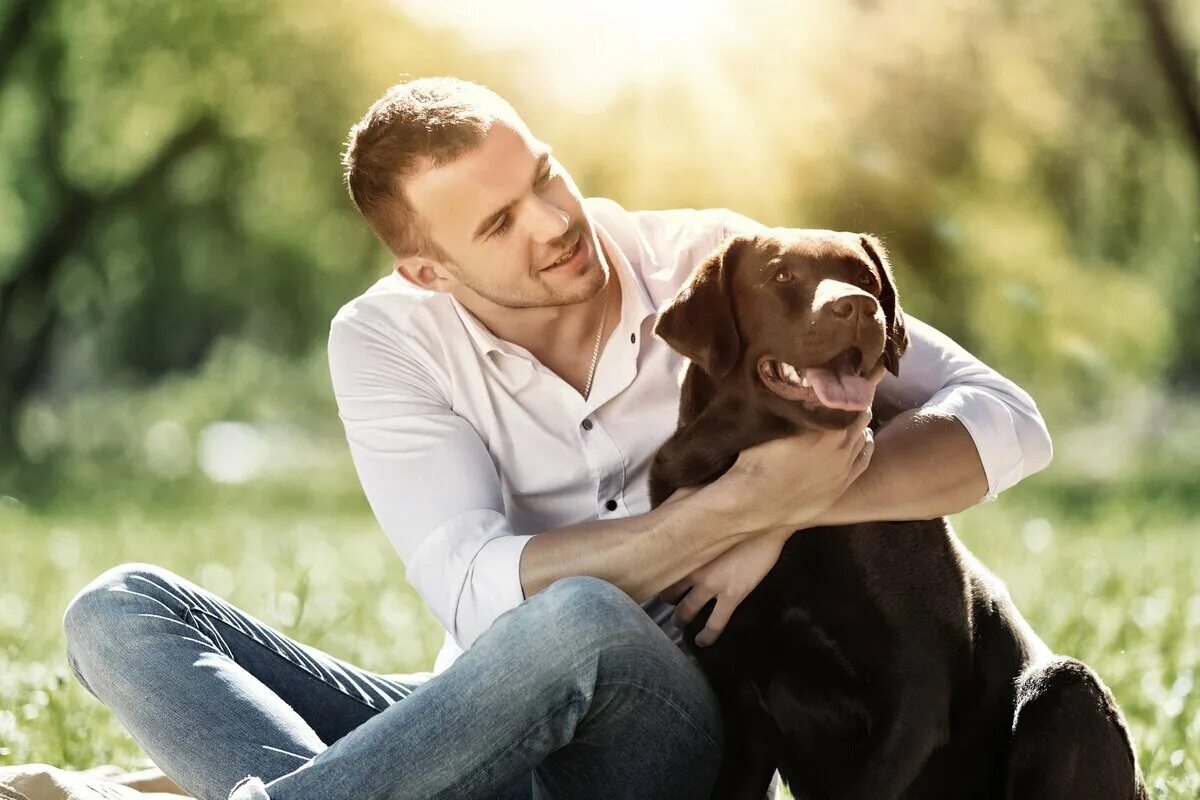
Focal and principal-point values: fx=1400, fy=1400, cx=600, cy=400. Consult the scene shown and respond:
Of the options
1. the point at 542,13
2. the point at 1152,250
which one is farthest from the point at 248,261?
the point at 1152,250

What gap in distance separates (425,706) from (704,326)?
0.86 meters

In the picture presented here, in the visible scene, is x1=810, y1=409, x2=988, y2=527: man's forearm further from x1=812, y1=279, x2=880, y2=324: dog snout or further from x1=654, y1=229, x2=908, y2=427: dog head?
x1=812, y1=279, x2=880, y2=324: dog snout

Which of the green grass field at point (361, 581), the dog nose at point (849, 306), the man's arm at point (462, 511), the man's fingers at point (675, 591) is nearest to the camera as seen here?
the dog nose at point (849, 306)

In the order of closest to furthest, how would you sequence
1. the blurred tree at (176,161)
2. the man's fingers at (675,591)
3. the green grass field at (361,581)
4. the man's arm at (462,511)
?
1. the man's arm at (462,511)
2. the man's fingers at (675,591)
3. the green grass field at (361,581)
4. the blurred tree at (176,161)

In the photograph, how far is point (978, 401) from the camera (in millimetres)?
2729

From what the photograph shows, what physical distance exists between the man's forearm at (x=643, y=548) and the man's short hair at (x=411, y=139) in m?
0.76

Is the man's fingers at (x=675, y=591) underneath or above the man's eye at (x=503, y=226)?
underneath

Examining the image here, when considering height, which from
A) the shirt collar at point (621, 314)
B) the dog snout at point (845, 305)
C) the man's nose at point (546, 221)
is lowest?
the shirt collar at point (621, 314)

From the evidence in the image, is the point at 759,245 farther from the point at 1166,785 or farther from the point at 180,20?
the point at 180,20

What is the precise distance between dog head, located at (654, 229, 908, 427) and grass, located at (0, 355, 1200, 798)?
55.0 inches

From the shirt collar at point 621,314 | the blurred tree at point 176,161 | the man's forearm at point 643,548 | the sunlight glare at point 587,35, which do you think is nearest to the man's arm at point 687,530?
the man's forearm at point 643,548

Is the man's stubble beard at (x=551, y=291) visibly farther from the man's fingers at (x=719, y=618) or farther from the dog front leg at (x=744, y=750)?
the dog front leg at (x=744, y=750)

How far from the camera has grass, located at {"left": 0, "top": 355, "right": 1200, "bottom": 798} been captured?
12.6 feet

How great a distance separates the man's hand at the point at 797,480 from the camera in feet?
8.26
